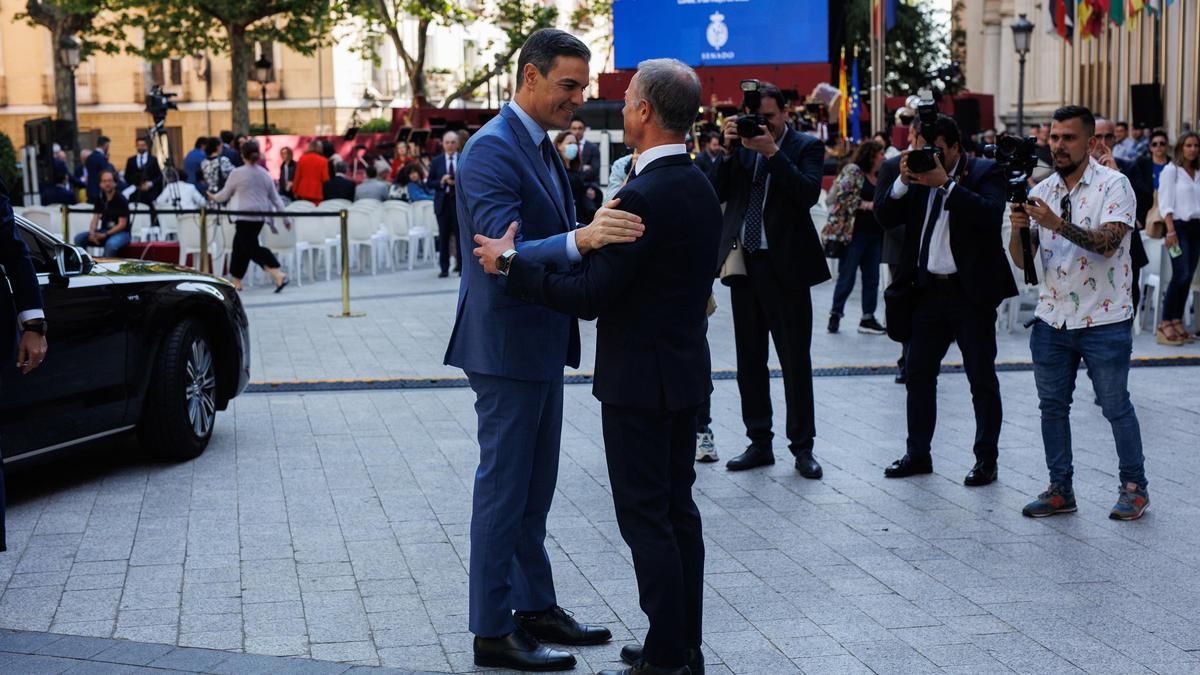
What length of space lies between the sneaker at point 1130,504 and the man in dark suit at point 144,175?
14374 millimetres

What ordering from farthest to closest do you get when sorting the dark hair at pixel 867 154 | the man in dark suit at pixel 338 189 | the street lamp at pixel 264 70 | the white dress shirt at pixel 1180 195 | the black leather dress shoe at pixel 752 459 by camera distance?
the street lamp at pixel 264 70, the man in dark suit at pixel 338 189, the dark hair at pixel 867 154, the white dress shirt at pixel 1180 195, the black leather dress shoe at pixel 752 459

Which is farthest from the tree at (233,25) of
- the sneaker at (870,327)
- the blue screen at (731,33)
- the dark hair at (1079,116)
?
the dark hair at (1079,116)

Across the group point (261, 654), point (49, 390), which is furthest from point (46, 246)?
point (261, 654)

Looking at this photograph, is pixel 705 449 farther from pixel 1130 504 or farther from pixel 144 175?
pixel 144 175

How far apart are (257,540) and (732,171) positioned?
9.85ft

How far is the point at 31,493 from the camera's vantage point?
7.53m

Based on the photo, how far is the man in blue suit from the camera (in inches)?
185

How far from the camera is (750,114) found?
25.2ft

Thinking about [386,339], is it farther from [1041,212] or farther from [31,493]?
[1041,212]

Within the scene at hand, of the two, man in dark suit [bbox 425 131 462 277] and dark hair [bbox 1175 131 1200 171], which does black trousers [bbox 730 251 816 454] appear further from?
man in dark suit [bbox 425 131 462 277]

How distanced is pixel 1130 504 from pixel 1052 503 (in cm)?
32

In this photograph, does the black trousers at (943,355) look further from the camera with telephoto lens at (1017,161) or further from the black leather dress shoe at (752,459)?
the camera with telephoto lens at (1017,161)

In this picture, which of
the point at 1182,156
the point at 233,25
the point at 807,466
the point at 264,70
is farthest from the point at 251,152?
the point at 233,25

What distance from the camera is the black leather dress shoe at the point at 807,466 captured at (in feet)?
25.6
